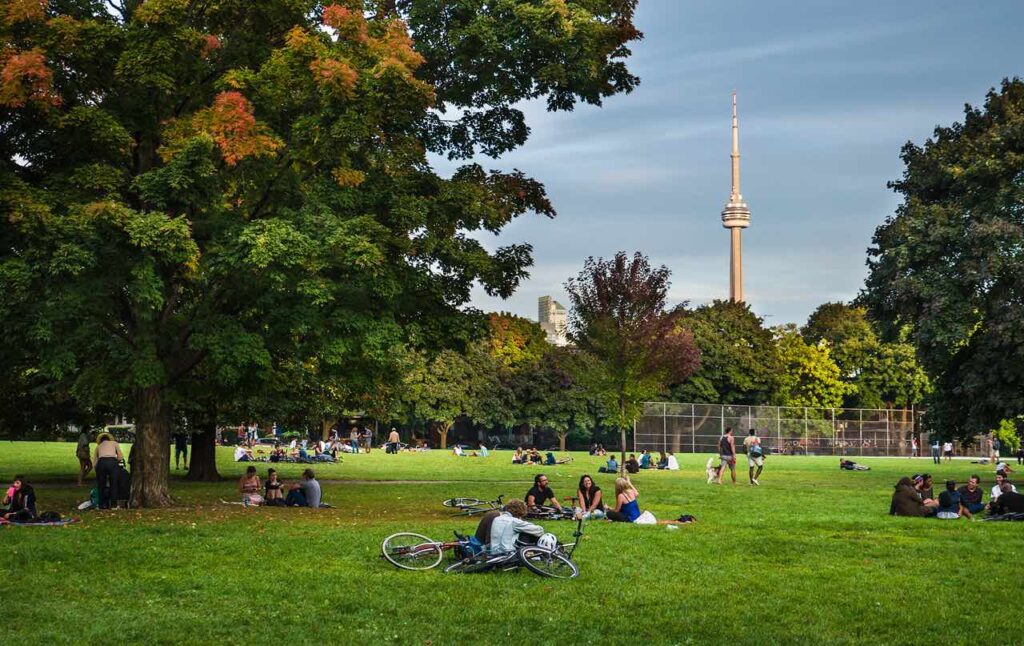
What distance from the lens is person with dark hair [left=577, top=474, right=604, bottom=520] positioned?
72.3 feet

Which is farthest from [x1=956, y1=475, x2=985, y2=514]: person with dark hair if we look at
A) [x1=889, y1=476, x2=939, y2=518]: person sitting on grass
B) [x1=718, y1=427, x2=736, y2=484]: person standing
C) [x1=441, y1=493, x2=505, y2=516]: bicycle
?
[x1=718, y1=427, x2=736, y2=484]: person standing

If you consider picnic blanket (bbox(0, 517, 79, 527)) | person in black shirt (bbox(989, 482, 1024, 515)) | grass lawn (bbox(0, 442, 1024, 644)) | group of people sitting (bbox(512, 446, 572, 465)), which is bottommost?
group of people sitting (bbox(512, 446, 572, 465))

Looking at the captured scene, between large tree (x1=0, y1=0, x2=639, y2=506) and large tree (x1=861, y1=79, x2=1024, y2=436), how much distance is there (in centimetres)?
1614

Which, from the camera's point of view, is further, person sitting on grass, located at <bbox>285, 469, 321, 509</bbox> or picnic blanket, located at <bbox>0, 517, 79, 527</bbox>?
person sitting on grass, located at <bbox>285, 469, 321, 509</bbox>

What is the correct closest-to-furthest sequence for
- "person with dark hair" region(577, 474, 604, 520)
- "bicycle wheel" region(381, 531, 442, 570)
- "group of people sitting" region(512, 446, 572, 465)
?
"bicycle wheel" region(381, 531, 442, 570), "person with dark hair" region(577, 474, 604, 520), "group of people sitting" region(512, 446, 572, 465)

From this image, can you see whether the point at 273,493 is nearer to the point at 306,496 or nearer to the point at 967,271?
the point at 306,496

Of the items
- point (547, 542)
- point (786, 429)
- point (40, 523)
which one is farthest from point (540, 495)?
point (786, 429)

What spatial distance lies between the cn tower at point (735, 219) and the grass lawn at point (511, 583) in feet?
484

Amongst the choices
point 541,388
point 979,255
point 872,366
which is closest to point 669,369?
point 979,255

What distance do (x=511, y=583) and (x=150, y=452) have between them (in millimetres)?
13507

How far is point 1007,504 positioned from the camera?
23594mm

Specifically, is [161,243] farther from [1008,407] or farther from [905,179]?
[905,179]

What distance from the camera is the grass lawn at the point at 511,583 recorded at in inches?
453

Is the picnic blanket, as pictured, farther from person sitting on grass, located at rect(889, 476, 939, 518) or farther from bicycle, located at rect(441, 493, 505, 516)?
person sitting on grass, located at rect(889, 476, 939, 518)
